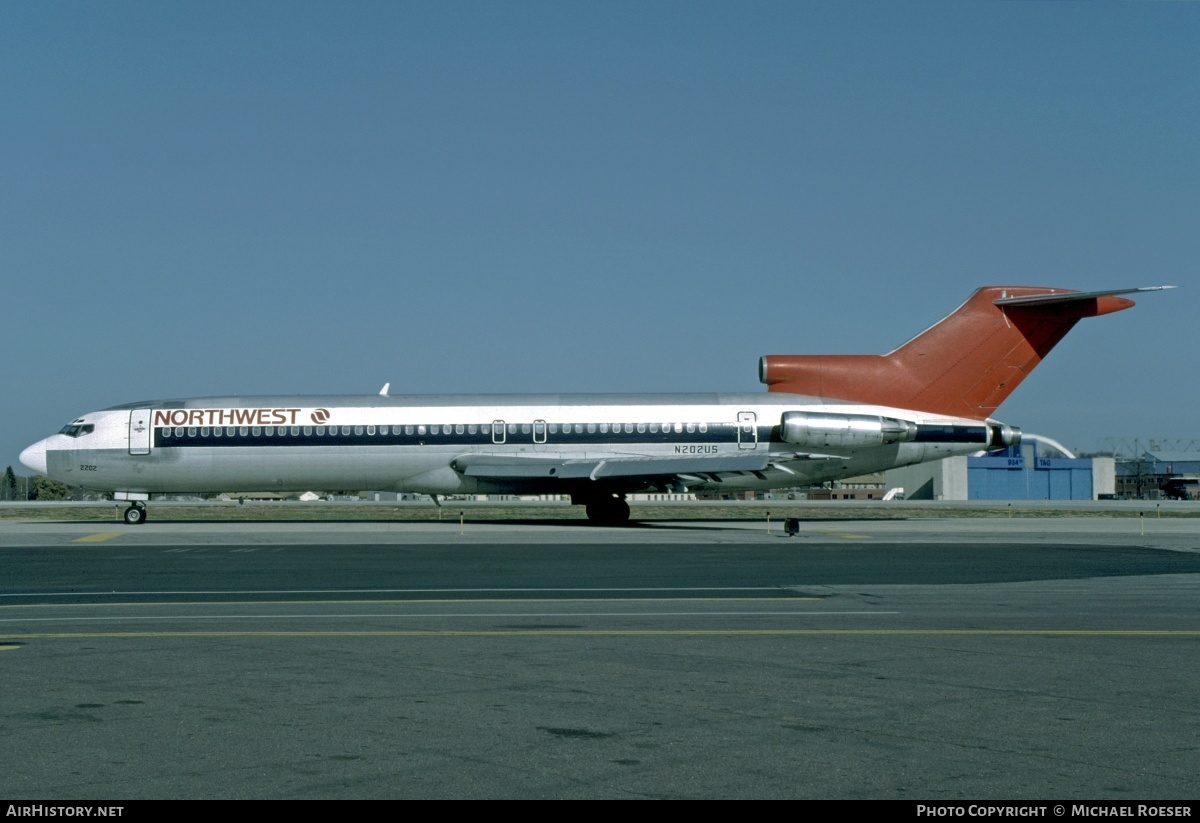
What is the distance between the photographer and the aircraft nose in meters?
35.0

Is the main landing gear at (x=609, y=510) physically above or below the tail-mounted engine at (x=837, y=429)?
below

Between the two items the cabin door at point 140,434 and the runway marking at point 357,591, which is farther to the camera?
the cabin door at point 140,434

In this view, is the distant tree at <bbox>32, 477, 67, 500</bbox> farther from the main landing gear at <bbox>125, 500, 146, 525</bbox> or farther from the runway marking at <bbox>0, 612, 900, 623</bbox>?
the runway marking at <bbox>0, 612, 900, 623</bbox>

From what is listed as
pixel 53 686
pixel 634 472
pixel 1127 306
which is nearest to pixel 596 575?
pixel 53 686

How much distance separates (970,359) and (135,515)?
25.4m

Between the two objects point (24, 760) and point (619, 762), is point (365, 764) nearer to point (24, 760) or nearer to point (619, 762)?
point (619, 762)

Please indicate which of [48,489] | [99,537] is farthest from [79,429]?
[48,489]

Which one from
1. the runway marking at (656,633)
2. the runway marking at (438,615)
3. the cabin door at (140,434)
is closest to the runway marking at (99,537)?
the cabin door at (140,434)

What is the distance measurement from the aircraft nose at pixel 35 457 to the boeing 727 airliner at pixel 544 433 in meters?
0.06

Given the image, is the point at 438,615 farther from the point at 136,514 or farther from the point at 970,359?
the point at 970,359

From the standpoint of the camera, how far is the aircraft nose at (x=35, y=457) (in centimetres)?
3497

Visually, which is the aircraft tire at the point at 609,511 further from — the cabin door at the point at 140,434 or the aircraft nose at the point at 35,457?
the aircraft nose at the point at 35,457

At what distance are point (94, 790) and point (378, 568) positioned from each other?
13.3 meters

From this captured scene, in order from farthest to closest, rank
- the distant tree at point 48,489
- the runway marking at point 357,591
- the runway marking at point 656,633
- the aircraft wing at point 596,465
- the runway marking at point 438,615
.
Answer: the distant tree at point 48,489, the aircraft wing at point 596,465, the runway marking at point 357,591, the runway marking at point 438,615, the runway marking at point 656,633
